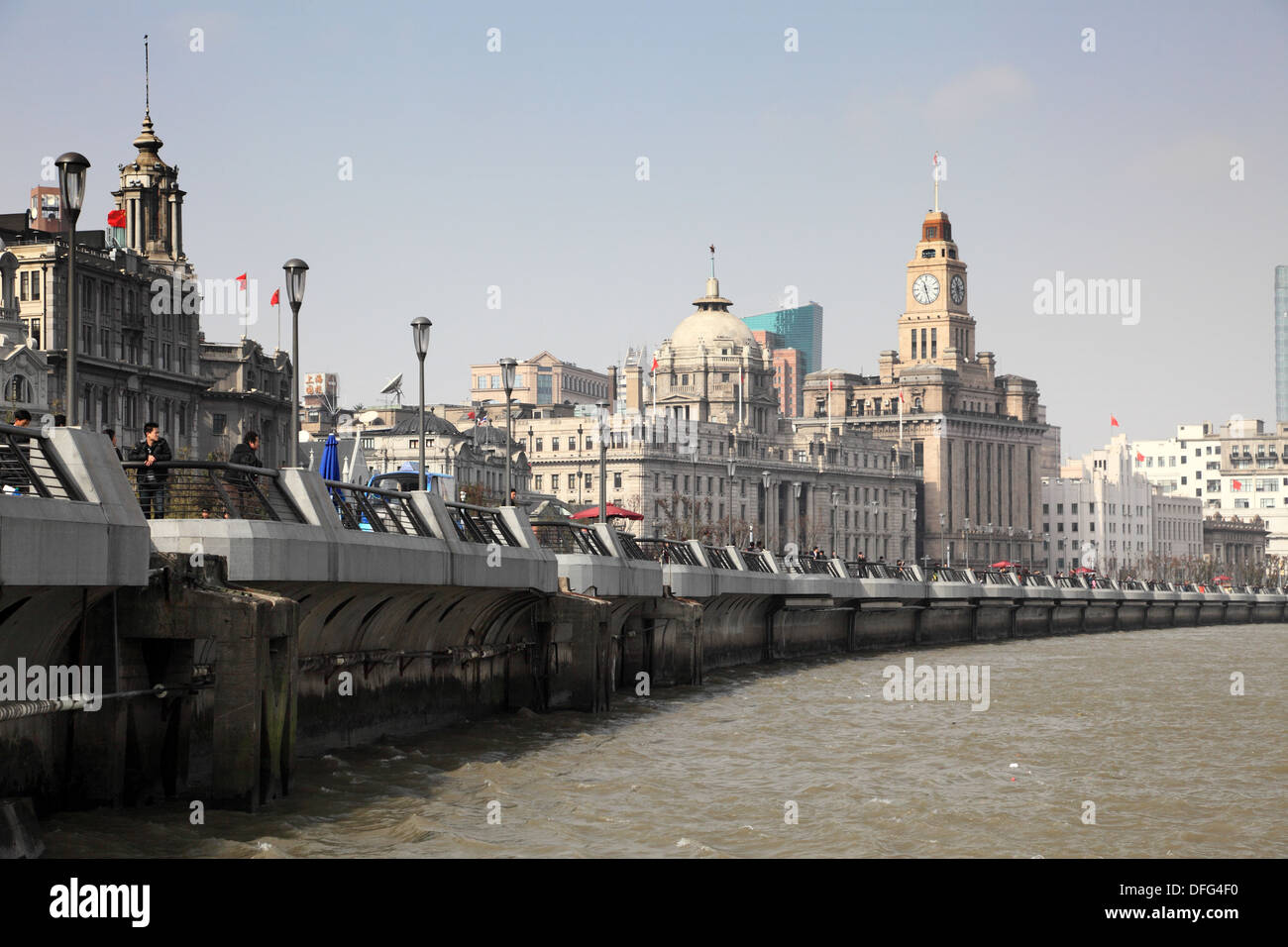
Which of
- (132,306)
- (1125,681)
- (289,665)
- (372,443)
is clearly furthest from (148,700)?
(372,443)

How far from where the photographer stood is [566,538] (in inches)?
1495

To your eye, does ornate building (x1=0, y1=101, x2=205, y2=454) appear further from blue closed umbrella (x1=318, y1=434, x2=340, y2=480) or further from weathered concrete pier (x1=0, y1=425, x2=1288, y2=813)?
weathered concrete pier (x1=0, y1=425, x2=1288, y2=813)

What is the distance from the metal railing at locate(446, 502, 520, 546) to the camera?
100ft

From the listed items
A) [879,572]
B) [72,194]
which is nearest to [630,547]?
[72,194]

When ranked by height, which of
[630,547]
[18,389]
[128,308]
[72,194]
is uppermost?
[128,308]

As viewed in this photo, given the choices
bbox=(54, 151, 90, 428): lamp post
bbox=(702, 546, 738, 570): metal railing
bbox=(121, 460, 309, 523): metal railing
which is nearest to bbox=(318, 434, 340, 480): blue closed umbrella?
bbox=(702, 546, 738, 570): metal railing

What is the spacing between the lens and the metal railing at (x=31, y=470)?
17188 millimetres

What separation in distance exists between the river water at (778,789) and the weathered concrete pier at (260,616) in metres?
0.63

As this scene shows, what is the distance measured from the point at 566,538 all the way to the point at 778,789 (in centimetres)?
1295

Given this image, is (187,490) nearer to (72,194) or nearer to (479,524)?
(72,194)

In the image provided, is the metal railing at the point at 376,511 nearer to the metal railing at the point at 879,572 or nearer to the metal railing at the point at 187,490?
the metal railing at the point at 187,490

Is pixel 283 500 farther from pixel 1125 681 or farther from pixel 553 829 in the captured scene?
pixel 1125 681

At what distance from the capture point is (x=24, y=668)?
1789 cm
